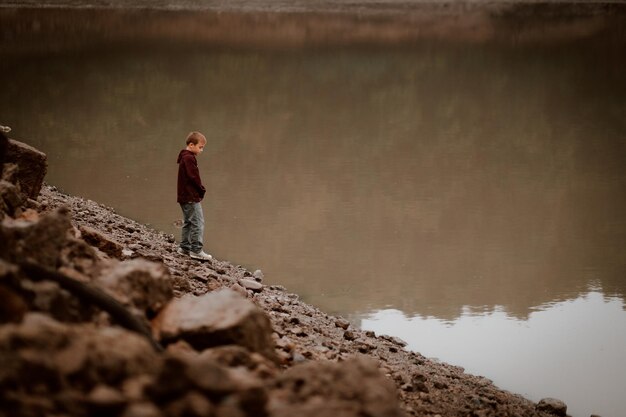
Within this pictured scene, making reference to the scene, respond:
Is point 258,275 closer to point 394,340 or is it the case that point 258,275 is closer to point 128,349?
point 394,340

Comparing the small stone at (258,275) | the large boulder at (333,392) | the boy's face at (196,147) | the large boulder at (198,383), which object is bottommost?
the large boulder at (198,383)

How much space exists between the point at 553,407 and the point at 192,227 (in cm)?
437

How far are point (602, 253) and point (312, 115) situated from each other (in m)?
12.1

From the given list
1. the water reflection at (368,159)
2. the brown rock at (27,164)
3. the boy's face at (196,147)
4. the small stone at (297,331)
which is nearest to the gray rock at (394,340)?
the water reflection at (368,159)

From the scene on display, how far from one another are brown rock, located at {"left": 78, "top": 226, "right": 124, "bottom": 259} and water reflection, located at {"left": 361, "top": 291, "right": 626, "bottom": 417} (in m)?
3.11

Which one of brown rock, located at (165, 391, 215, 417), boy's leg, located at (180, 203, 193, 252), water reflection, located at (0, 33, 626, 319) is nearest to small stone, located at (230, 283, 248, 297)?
boy's leg, located at (180, 203, 193, 252)

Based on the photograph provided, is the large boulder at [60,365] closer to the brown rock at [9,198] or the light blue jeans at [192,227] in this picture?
the brown rock at [9,198]

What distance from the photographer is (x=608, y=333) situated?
931cm

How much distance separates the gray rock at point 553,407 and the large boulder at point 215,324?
338cm

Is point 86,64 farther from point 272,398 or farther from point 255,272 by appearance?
point 272,398

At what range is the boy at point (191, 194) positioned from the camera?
29.8ft

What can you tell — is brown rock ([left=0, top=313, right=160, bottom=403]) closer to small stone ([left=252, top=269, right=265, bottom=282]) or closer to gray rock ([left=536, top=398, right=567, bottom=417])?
gray rock ([left=536, top=398, right=567, bottom=417])

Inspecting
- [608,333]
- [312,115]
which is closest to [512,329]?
[608,333]

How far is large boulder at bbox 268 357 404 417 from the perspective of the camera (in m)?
3.51
